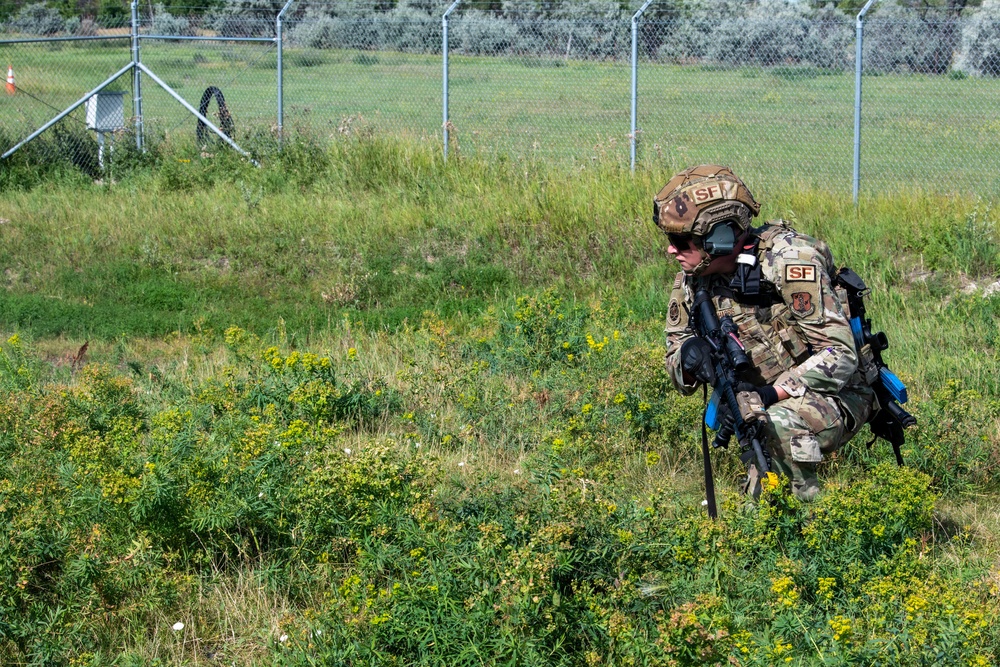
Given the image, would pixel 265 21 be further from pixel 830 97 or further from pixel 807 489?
A: pixel 807 489

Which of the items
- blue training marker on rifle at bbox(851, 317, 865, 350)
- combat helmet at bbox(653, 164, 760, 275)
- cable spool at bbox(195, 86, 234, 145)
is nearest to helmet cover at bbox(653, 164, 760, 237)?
combat helmet at bbox(653, 164, 760, 275)

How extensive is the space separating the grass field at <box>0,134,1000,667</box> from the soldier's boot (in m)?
0.07

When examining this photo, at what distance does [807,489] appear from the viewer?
4566 mm

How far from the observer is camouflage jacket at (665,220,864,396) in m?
4.33

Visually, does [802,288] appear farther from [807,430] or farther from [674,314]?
[674,314]

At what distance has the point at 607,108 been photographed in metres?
16.3

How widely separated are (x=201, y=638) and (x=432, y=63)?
36.1 feet

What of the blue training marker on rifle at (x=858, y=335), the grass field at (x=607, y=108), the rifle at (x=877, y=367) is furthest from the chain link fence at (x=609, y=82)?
the blue training marker on rifle at (x=858, y=335)

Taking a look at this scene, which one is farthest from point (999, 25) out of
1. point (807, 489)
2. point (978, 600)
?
point (978, 600)

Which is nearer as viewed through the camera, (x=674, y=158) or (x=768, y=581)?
(x=768, y=581)

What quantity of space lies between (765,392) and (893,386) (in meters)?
0.60

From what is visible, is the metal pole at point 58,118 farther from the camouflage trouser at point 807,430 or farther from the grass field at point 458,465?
the camouflage trouser at point 807,430

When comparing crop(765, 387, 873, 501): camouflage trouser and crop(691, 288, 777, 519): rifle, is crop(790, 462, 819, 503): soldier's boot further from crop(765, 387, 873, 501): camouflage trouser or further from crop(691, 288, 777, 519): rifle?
crop(691, 288, 777, 519): rifle

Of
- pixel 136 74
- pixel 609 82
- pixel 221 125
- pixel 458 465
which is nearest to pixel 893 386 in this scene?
pixel 458 465
